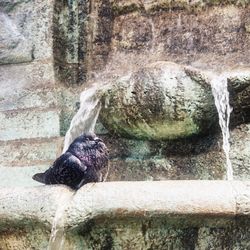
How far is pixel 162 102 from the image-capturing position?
2.65 metres

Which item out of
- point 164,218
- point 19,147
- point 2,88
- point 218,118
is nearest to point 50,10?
point 2,88

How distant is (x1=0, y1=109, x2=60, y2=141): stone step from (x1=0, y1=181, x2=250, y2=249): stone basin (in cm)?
101

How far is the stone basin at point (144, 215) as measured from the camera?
191cm

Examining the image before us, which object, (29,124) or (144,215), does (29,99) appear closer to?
(29,124)

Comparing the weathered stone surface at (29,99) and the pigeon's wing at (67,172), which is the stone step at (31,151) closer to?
the weathered stone surface at (29,99)

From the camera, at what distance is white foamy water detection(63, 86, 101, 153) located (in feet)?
9.40

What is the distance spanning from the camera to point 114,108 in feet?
9.06

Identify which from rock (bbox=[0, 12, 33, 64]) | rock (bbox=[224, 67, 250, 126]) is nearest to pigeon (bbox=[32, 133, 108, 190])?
rock (bbox=[224, 67, 250, 126])

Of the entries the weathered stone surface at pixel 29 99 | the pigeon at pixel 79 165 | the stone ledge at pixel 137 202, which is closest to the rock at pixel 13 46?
the weathered stone surface at pixel 29 99

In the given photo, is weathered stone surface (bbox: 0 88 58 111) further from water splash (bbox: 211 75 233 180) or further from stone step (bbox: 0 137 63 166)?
water splash (bbox: 211 75 233 180)

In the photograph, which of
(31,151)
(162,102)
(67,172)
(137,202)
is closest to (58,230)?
(137,202)

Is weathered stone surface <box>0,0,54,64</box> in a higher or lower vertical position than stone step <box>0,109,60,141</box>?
higher

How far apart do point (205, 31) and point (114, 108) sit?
0.53 meters

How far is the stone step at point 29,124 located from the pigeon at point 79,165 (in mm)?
565
